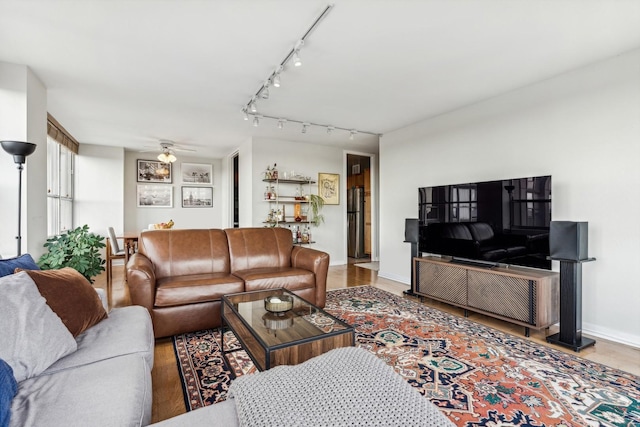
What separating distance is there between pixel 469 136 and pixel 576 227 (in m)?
1.69

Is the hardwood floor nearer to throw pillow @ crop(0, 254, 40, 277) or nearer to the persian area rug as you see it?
the persian area rug

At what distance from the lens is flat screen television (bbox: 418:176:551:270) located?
291 centimetres

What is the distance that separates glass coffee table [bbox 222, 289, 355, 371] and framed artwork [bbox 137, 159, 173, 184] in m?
5.46

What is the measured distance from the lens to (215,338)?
8.64ft

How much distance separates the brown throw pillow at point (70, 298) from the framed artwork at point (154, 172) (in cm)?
550

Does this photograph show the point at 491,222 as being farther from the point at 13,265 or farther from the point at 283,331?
the point at 13,265

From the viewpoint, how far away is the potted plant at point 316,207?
581cm

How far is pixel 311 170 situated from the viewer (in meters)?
5.99

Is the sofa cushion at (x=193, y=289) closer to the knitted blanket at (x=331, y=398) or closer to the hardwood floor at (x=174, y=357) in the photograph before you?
the hardwood floor at (x=174, y=357)

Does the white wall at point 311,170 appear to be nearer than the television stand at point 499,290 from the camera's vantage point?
No

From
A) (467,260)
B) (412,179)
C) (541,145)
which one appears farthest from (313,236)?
(541,145)

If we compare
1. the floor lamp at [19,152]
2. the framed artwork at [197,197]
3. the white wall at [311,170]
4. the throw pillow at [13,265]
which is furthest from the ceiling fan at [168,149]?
the throw pillow at [13,265]

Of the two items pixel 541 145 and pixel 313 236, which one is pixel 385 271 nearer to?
pixel 313 236

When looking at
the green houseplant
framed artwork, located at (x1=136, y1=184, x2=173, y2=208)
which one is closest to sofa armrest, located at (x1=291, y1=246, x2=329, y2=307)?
the green houseplant
